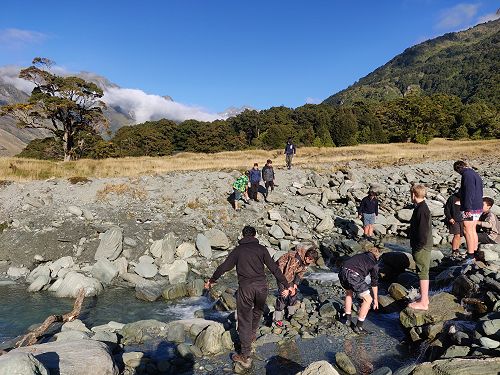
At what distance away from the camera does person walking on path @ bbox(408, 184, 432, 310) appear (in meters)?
8.75

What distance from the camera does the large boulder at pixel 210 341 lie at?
28.3ft

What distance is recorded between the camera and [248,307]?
7785 mm

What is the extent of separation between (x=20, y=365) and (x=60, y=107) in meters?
42.9

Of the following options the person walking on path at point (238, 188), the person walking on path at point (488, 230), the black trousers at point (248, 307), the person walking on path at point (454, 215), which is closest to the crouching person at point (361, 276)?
the black trousers at point (248, 307)

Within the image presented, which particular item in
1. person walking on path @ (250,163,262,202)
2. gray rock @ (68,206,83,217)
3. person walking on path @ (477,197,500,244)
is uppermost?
person walking on path @ (250,163,262,202)

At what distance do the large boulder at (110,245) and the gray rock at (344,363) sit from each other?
11671 millimetres

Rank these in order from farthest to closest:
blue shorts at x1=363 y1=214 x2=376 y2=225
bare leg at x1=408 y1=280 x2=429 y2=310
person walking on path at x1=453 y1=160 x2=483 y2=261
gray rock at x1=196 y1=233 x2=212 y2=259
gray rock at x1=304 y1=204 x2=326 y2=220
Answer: gray rock at x1=304 y1=204 x2=326 y2=220 → blue shorts at x1=363 y1=214 x2=376 y2=225 → gray rock at x1=196 y1=233 x2=212 y2=259 → person walking on path at x1=453 y1=160 x2=483 y2=261 → bare leg at x1=408 y1=280 x2=429 y2=310

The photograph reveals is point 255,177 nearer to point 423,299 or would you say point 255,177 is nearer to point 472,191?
point 472,191

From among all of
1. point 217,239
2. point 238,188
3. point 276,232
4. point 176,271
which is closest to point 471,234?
point 276,232

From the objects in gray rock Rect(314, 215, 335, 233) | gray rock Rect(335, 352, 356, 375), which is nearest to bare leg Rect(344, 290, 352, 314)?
gray rock Rect(335, 352, 356, 375)

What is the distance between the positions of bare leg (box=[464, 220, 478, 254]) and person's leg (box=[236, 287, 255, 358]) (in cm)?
705

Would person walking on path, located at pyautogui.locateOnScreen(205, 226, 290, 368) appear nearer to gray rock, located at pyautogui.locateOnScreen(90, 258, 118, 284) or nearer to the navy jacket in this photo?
the navy jacket

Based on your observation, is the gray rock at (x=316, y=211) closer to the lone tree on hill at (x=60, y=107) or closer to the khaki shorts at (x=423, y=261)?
the khaki shorts at (x=423, y=261)

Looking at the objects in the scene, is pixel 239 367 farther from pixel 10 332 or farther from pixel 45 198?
pixel 45 198
